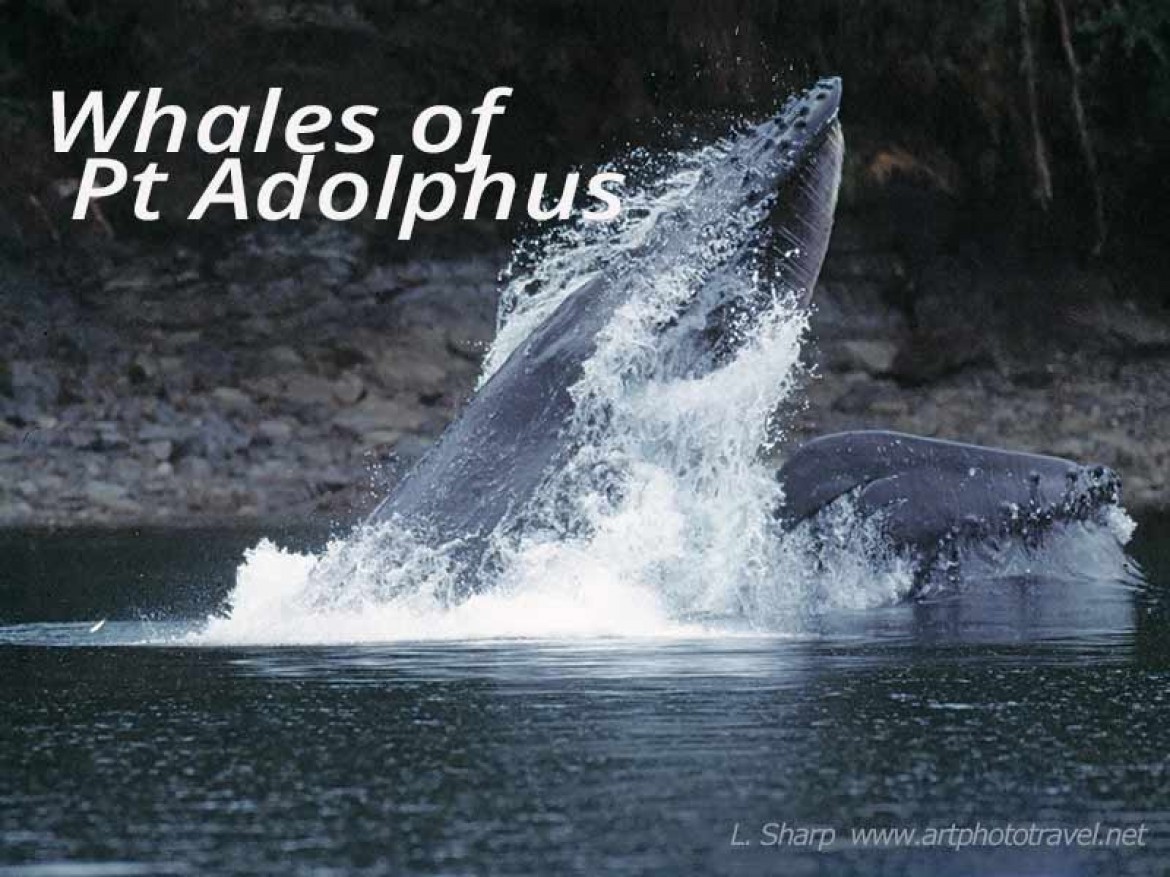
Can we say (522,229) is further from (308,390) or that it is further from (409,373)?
(308,390)

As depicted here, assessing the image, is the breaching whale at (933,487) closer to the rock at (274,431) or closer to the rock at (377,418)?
the rock at (377,418)

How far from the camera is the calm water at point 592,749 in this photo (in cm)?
920

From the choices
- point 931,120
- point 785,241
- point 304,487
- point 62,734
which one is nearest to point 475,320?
point 304,487

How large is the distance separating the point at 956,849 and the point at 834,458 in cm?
791

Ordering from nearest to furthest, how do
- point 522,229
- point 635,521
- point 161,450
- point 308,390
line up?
point 635,521, point 161,450, point 308,390, point 522,229

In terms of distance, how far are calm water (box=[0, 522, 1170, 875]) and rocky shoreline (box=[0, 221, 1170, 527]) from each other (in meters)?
12.9

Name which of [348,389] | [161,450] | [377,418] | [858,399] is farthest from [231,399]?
[858,399]

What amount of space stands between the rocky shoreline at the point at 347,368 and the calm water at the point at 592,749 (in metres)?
12.9

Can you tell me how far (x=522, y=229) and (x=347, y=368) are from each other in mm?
2526

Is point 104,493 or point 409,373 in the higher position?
point 409,373

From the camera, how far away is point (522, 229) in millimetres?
31562

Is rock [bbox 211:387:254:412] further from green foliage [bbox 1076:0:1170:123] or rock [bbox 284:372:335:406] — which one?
green foliage [bbox 1076:0:1170:123]

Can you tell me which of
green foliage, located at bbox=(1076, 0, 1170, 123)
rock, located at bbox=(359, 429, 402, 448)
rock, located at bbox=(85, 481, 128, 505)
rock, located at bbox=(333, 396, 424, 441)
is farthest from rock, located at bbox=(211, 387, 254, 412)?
green foliage, located at bbox=(1076, 0, 1170, 123)

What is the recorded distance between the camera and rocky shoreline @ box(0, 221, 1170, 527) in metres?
29.3
